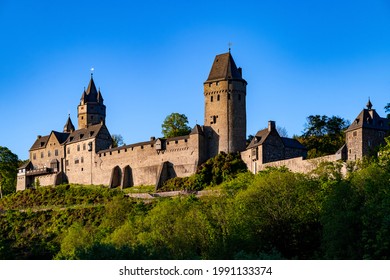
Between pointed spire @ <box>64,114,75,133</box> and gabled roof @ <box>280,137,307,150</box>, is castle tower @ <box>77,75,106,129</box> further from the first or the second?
gabled roof @ <box>280,137,307,150</box>

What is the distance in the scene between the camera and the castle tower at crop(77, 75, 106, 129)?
88.4 meters

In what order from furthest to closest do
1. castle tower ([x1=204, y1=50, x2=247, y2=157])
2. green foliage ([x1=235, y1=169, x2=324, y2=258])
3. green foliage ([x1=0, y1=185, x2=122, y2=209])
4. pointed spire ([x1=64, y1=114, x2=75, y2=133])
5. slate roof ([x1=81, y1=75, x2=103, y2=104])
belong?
pointed spire ([x1=64, y1=114, x2=75, y2=133]), slate roof ([x1=81, y1=75, x2=103, y2=104]), green foliage ([x1=0, y1=185, x2=122, y2=209]), castle tower ([x1=204, y1=50, x2=247, y2=157]), green foliage ([x1=235, y1=169, x2=324, y2=258])

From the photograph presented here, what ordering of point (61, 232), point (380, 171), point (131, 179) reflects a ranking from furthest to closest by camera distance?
point (131, 179) < point (61, 232) < point (380, 171)

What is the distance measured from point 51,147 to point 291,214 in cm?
4513

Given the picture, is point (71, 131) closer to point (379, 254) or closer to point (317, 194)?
point (317, 194)

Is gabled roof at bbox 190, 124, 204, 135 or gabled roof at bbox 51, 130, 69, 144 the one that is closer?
gabled roof at bbox 190, 124, 204, 135

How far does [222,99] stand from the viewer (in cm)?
7006

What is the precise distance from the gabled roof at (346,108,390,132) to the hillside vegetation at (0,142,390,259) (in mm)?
3743

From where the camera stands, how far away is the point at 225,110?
2741 inches

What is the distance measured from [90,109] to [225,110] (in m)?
24.6

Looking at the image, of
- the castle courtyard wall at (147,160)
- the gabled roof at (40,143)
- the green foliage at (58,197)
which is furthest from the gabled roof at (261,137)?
the gabled roof at (40,143)

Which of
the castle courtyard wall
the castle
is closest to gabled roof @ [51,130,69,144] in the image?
the castle

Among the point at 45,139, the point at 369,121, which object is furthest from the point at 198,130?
the point at 45,139

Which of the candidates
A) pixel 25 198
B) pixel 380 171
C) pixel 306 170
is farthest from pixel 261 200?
pixel 25 198
